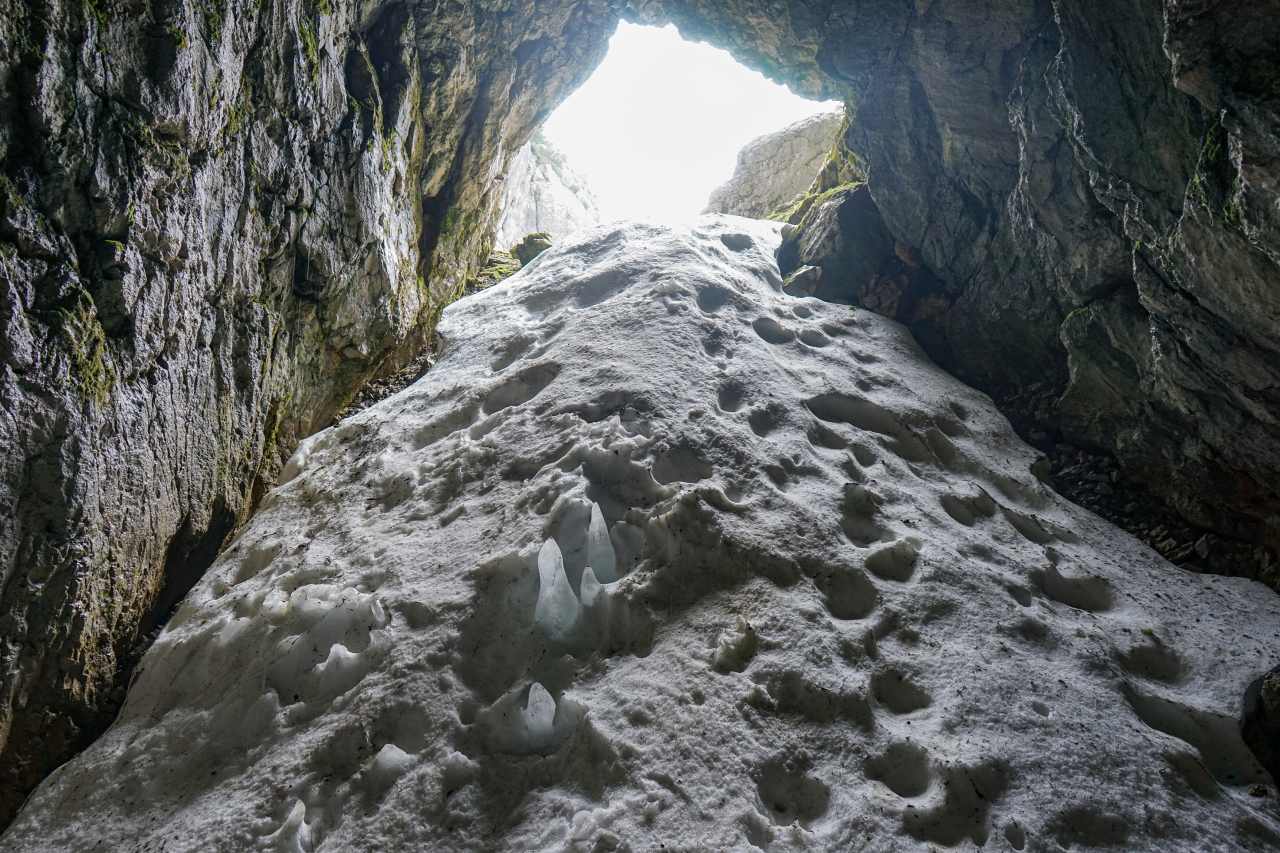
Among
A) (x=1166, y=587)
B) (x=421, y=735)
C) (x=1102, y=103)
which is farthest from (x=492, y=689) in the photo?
(x=1102, y=103)

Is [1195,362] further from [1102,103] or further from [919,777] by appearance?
[919,777]

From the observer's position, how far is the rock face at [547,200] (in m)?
22.6

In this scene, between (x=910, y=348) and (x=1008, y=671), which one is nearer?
(x=1008, y=671)

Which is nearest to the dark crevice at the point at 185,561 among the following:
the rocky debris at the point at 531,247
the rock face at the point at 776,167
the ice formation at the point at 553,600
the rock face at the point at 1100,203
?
the ice formation at the point at 553,600

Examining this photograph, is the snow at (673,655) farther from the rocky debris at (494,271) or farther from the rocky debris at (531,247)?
the rocky debris at (531,247)

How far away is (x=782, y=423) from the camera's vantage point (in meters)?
6.51

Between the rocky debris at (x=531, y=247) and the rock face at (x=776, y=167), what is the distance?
700cm

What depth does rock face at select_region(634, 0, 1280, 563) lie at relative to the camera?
419 centimetres

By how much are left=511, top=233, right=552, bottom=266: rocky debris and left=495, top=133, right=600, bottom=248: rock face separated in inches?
180

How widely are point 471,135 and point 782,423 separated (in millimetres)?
7366

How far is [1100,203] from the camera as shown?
20.0 feet

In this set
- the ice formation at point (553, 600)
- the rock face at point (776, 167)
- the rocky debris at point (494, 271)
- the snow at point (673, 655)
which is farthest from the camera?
the rock face at point (776, 167)

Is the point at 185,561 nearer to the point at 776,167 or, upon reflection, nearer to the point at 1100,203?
the point at 1100,203

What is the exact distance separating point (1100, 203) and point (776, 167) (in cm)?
1537
